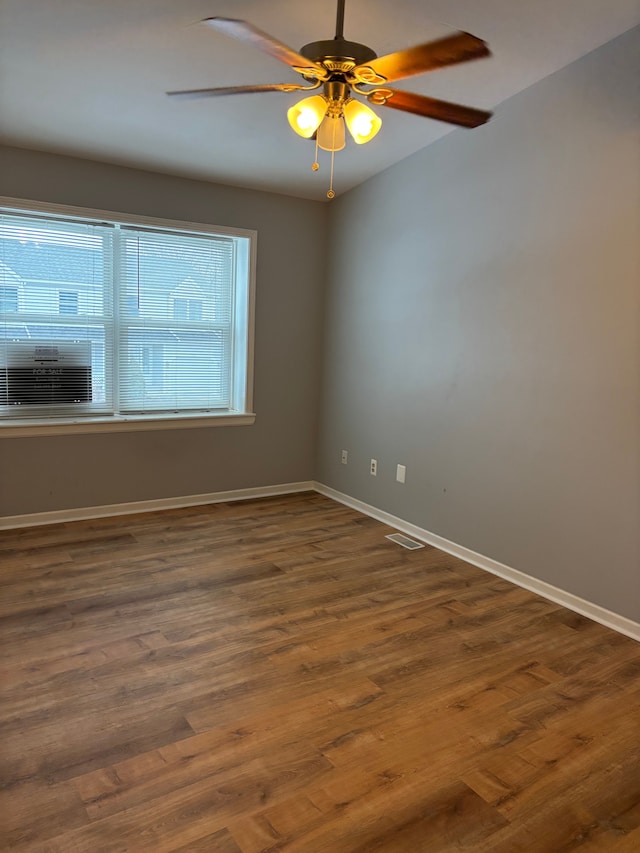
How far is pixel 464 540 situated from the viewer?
3.53 meters

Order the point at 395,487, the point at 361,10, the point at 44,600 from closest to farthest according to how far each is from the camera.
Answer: the point at 361,10 < the point at 44,600 < the point at 395,487

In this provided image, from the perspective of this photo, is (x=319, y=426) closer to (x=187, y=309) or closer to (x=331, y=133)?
(x=187, y=309)

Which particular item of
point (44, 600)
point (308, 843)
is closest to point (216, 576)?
point (44, 600)

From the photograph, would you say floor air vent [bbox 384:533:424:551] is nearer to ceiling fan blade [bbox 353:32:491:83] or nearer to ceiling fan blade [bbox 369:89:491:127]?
ceiling fan blade [bbox 369:89:491:127]

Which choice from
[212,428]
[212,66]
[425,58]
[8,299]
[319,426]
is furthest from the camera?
[319,426]

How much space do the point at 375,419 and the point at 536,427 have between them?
145 centimetres

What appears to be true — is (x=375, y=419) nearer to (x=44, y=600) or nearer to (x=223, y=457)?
(x=223, y=457)

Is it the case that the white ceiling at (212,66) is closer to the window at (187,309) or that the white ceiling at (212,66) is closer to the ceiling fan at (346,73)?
the ceiling fan at (346,73)

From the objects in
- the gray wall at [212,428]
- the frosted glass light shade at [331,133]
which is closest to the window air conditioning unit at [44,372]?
the gray wall at [212,428]

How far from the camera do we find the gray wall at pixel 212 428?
380 cm

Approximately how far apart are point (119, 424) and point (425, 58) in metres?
3.15

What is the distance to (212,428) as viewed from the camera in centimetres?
451

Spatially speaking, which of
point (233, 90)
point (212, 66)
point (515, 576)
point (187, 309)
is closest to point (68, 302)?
point (187, 309)

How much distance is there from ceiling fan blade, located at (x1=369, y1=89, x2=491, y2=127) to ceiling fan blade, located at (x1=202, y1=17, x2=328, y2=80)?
0.78ft
